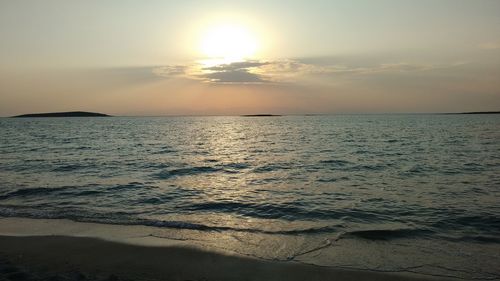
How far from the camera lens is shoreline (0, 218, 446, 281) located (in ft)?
27.2

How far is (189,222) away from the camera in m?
13.1

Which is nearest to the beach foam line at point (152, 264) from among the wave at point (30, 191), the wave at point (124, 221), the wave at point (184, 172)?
the wave at point (124, 221)

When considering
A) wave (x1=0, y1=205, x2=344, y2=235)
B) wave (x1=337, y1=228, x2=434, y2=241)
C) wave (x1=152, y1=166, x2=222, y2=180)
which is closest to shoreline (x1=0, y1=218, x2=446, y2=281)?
wave (x1=0, y1=205, x2=344, y2=235)

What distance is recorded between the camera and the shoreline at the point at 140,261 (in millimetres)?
8289

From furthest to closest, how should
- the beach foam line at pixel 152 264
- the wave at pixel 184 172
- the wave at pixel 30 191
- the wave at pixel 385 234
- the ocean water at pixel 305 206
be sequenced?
the wave at pixel 184 172 < the wave at pixel 30 191 < the wave at pixel 385 234 < the ocean water at pixel 305 206 < the beach foam line at pixel 152 264

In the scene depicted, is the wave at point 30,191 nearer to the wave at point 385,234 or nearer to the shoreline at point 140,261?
the shoreline at point 140,261

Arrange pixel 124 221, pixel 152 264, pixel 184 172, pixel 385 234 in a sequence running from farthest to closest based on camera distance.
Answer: pixel 184 172
pixel 124 221
pixel 385 234
pixel 152 264

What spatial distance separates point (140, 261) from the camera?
29.8ft

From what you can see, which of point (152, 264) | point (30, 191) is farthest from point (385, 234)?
point (30, 191)

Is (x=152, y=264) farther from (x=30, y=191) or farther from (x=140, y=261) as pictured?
(x=30, y=191)

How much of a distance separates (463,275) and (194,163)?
80.5ft

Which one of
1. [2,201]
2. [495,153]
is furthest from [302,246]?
[495,153]

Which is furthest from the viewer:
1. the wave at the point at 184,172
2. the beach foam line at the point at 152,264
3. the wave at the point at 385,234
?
the wave at the point at 184,172

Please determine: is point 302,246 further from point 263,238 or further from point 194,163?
point 194,163
